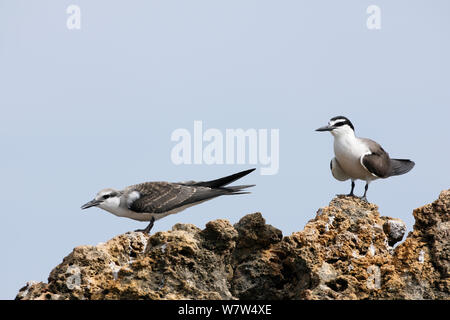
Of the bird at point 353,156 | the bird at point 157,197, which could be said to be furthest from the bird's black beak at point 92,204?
the bird at point 353,156

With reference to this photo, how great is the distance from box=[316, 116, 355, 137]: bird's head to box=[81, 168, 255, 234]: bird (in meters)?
1.88

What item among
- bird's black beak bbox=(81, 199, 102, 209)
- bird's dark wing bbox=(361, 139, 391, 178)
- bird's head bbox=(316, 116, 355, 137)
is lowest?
bird's black beak bbox=(81, 199, 102, 209)

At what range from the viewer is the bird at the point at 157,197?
1034cm

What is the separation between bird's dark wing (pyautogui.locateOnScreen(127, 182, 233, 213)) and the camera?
10305 mm

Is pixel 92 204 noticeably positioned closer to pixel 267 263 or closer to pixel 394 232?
pixel 267 263

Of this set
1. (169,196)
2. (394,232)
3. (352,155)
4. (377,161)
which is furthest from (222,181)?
(394,232)

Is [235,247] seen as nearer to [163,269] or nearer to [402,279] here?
[163,269]

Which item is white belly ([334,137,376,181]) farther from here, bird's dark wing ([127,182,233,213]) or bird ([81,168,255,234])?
bird's dark wing ([127,182,233,213])

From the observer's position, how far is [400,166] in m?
12.1

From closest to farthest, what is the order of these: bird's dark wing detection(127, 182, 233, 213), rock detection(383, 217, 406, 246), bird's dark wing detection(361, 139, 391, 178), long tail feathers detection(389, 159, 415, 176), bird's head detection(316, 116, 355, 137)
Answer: rock detection(383, 217, 406, 246), bird's dark wing detection(127, 182, 233, 213), bird's dark wing detection(361, 139, 391, 178), bird's head detection(316, 116, 355, 137), long tail feathers detection(389, 159, 415, 176)

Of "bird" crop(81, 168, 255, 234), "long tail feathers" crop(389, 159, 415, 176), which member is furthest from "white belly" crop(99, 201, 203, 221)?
"long tail feathers" crop(389, 159, 415, 176)

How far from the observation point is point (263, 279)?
7785 millimetres

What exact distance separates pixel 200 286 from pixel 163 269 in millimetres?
416

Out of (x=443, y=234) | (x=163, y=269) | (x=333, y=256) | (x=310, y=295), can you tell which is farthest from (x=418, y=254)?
(x=163, y=269)
